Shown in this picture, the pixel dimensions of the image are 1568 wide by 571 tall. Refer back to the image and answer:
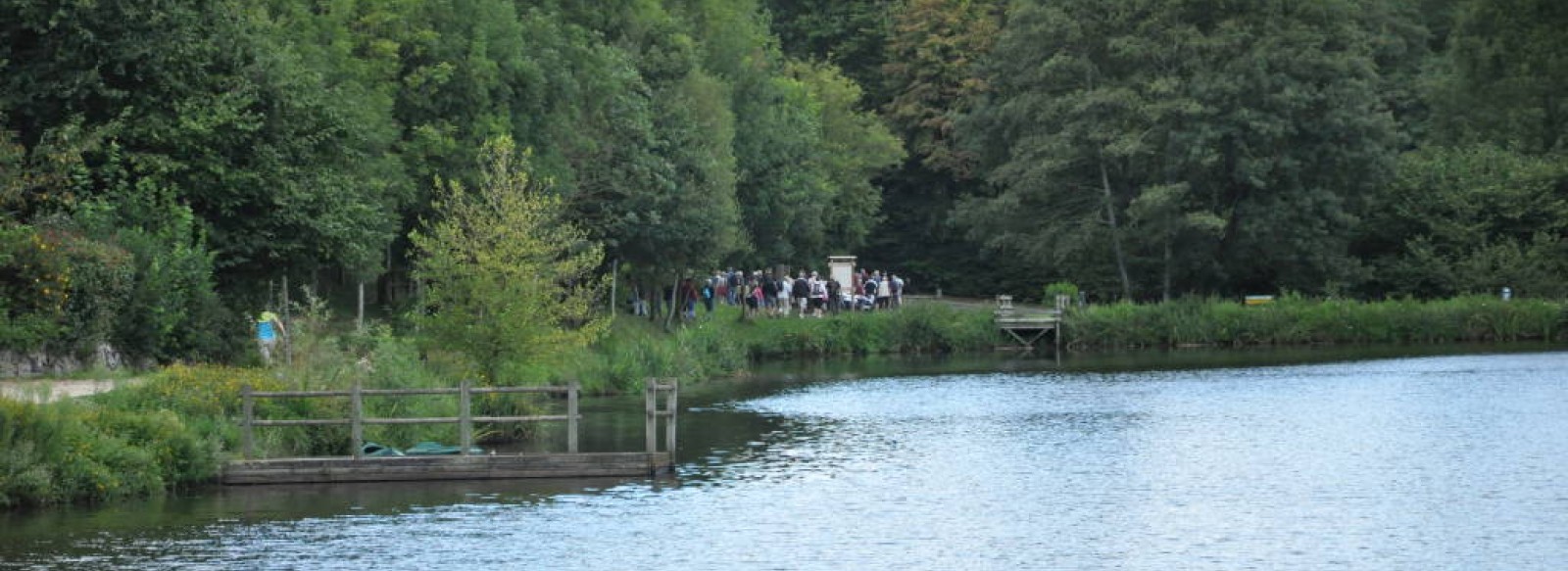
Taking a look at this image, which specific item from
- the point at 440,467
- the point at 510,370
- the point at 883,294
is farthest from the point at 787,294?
the point at 440,467

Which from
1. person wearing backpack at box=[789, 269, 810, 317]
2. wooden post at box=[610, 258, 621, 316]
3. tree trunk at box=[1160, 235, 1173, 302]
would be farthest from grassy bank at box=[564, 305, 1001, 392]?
tree trunk at box=[1160, 235, 1173, 302]

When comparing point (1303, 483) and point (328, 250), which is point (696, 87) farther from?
point (1303, 483)

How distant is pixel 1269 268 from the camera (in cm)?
8456

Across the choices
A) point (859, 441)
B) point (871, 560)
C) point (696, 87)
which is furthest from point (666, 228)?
point (871, 560)

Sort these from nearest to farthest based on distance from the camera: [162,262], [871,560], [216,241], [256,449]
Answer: [871,560] → [256,449] → [162,262] → [216,241]

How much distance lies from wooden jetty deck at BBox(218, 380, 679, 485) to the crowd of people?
3756cm

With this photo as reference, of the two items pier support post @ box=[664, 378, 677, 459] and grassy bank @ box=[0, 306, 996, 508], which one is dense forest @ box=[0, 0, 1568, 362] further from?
pier support post @ box=[664, 378, 677, 459]

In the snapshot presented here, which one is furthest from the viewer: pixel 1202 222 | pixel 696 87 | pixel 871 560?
pixel 1202 222

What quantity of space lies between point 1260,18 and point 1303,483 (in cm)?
5051

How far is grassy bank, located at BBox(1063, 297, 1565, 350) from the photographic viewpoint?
76688 mm

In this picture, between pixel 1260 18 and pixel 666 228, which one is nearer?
pixel 666 228

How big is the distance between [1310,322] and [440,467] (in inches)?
1930

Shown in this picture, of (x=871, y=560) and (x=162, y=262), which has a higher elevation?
(x=162, y=262)

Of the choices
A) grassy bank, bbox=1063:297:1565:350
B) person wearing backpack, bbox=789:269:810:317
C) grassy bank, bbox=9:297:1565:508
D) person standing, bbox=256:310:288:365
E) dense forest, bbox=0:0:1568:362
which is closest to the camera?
grassy bank, bbox=9:297:1565:508
